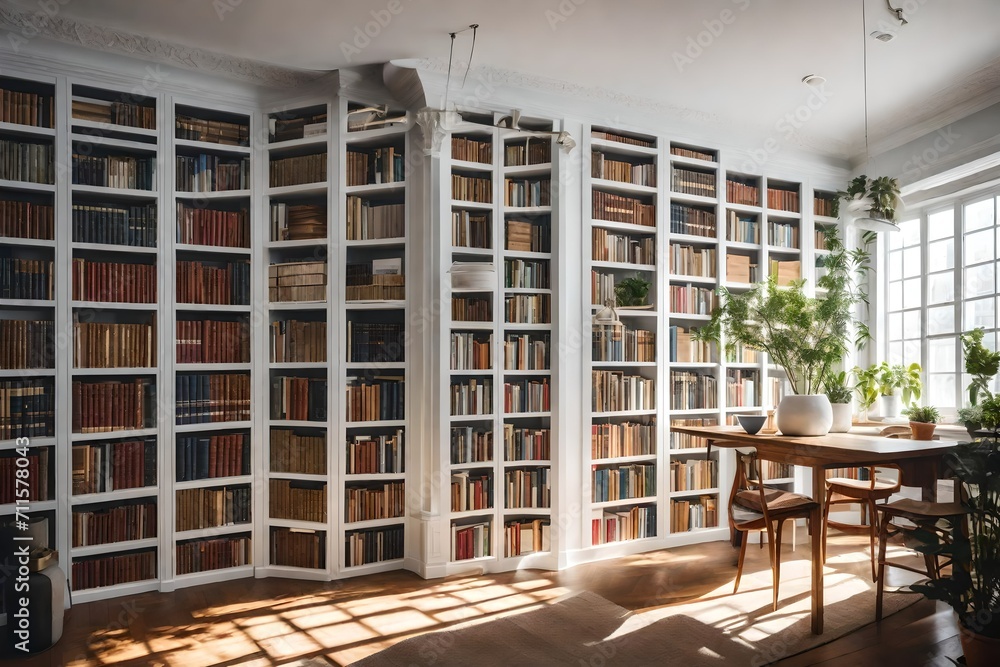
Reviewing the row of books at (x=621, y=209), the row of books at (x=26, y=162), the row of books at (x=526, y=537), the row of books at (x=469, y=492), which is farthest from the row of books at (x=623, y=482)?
the row of books at (x=26, y=162)

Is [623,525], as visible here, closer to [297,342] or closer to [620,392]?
[620,392]

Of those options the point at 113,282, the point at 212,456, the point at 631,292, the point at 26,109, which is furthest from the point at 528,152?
the point at 26,109

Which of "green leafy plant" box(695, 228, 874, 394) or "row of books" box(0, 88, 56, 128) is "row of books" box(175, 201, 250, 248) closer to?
"row of books" box(0, 88, 56, 128)

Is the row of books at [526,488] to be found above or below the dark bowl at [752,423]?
below

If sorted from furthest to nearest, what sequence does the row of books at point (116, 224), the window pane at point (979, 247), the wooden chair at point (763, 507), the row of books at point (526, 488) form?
the window pane at point (979, 247) → the row of books at point (526, 488) → the row of books at point (116, 224) → the wooden chair at point (763, 507)

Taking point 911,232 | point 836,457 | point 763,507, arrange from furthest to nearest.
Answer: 1. point 911,232
2. point 763,507
3. point 836,457

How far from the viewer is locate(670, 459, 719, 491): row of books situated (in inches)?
207

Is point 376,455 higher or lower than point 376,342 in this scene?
lower

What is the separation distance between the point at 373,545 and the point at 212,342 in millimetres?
1720

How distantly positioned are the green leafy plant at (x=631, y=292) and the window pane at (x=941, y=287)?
2523 millimetres

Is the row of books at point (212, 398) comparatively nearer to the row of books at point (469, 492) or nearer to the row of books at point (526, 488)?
the row of books at point (469, 492)

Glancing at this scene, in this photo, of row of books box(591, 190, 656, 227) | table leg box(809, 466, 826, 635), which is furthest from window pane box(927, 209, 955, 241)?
table leg box(809, 466, 826, 635)

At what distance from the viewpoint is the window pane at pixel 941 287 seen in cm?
539

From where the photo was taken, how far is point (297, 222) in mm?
4562
